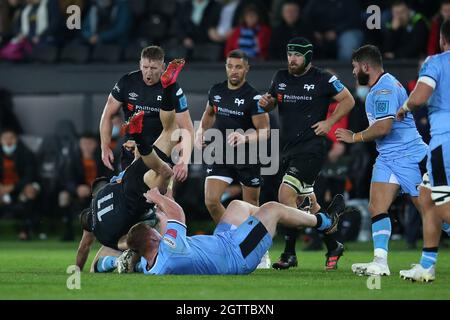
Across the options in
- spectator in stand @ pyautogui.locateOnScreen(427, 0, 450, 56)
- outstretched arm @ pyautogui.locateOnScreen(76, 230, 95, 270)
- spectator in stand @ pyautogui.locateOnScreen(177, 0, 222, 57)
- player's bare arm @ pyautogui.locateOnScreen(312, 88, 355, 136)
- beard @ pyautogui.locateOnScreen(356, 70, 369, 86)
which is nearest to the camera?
beard @ pyautogui.locateOnScreen(356, 70, 369, 86)

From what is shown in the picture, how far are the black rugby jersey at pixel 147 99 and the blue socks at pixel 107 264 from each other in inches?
83.3

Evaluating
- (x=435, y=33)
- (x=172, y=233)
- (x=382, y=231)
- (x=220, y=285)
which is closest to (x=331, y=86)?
(x=382, y=231)

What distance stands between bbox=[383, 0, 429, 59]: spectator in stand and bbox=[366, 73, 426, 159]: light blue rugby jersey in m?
7.70

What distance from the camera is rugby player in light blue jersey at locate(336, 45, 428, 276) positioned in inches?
445

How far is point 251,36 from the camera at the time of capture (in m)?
19.9

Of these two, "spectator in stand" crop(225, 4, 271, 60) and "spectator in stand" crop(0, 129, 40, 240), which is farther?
"spectator in stand" crop(225, 4, 271, 60)

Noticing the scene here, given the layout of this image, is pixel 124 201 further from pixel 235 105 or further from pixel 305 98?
pixel 235 105

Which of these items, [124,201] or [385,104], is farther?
[124,201]

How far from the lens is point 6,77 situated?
20812mm

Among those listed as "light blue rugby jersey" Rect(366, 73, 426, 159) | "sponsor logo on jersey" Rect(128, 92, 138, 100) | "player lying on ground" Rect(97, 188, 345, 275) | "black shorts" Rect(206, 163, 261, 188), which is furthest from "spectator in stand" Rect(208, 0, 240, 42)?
"player lying on ground" Rect(97, 188, 345, 275)

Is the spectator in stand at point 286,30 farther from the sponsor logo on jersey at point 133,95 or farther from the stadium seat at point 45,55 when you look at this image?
the sponsor logo on jersey at point 133,95

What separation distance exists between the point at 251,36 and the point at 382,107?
28.8ft

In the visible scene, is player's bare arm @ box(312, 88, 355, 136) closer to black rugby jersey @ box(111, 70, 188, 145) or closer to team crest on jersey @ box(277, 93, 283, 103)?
team crest on jersey @ box(277, 93, 283, 103)

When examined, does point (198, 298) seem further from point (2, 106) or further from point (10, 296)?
point (2, 106)
